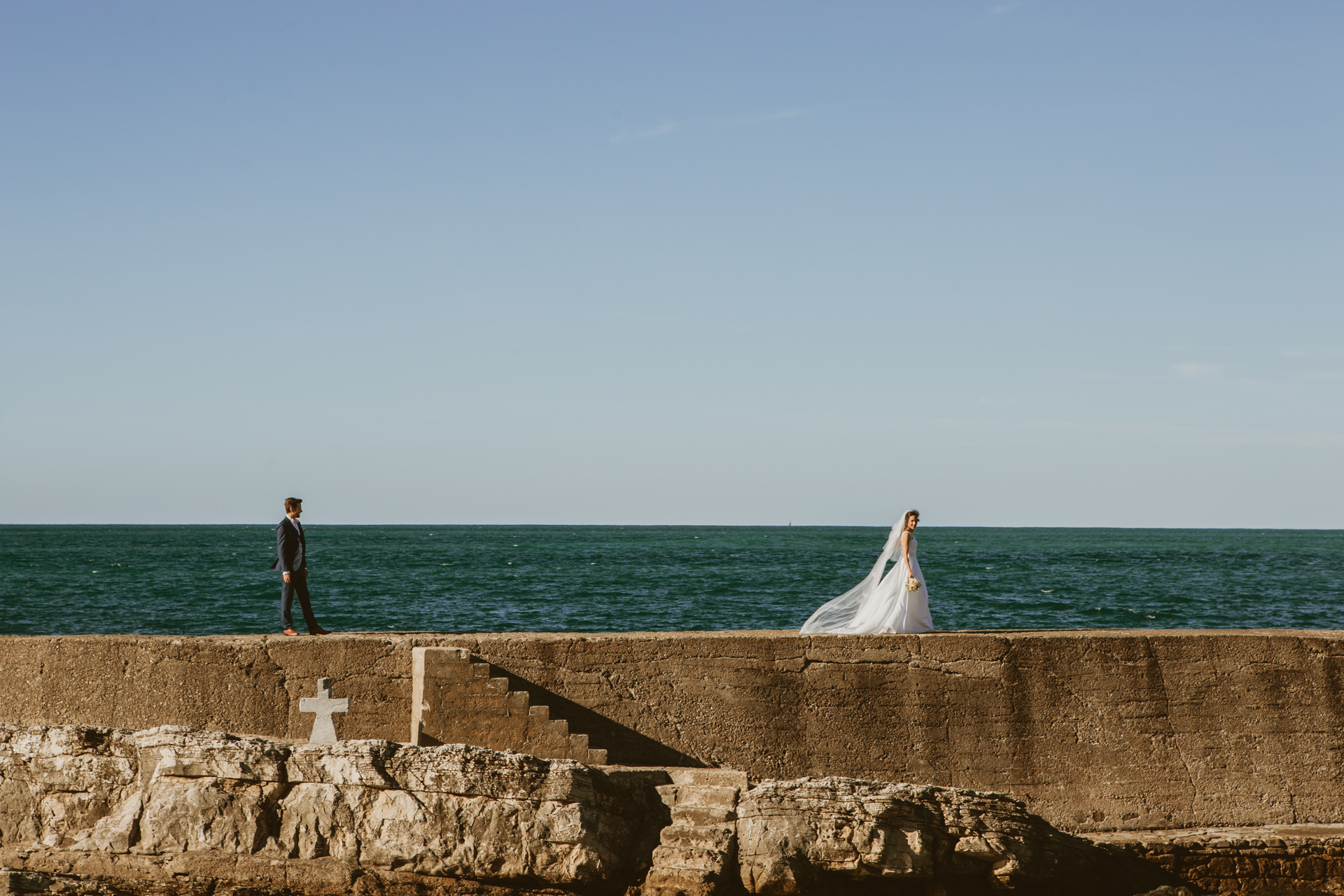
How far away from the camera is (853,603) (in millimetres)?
9609

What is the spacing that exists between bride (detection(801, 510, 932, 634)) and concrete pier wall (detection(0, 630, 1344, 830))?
1.16 feet

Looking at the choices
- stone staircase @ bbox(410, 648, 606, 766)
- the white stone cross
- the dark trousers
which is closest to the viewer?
stone staircase @ bbox(410, 648, 606, 766)

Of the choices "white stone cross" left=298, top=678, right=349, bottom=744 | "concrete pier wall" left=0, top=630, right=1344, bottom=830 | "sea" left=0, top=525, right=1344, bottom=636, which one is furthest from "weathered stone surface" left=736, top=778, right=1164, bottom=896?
"sea" left=0, top=525, right=1344, bottom=636

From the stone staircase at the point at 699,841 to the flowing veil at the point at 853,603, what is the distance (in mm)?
1821

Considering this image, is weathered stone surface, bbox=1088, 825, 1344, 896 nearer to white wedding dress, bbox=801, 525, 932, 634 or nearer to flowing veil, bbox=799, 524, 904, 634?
white wedding dress, bbox=801, 525, 932, 634

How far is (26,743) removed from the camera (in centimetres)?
759

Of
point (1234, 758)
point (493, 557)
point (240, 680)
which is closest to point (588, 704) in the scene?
point (240, 680)

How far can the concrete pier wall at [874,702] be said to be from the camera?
8.60 m

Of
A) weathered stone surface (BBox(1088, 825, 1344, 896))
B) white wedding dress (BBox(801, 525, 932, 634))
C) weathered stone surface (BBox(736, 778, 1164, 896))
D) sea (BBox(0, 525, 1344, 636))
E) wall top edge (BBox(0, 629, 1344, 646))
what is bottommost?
sea (BBox(0, 525, 1344, 636))

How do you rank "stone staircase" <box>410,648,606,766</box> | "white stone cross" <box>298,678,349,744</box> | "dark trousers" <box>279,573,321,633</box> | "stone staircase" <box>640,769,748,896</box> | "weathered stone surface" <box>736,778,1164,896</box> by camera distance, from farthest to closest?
"dark trousers" <box>279,573,321,633</box>, "white stone cross" <box>298,678,349,744</box>, "stone staircase" <box>410,648,606,766</box>, "weathered stone surface" <box>736,778,1164,896</box>, "stone staircase" <box>640,769,748,896</box>

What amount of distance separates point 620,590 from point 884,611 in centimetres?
3486

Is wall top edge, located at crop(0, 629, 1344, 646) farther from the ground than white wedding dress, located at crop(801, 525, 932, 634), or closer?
closer

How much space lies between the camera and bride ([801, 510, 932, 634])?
9188 mm

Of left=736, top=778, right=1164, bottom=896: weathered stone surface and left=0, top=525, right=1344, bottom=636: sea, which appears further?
left=0, top=525, right=1344, bottom=636: sea
